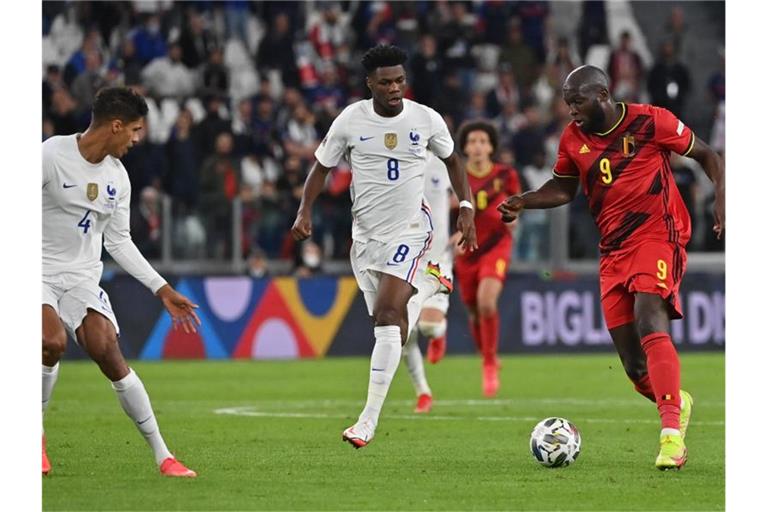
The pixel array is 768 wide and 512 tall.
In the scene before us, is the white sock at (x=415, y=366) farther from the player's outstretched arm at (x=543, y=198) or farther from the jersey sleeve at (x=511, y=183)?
the player's outstretched arm at (x=543, y=198)


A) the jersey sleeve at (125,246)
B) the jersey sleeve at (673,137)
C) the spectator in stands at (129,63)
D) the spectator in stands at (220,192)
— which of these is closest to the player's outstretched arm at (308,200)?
the jersey sleeve at (125,246)

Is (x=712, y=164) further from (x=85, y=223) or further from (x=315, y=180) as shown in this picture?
(x=85, y=223)

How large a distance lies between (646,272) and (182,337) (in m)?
12.1

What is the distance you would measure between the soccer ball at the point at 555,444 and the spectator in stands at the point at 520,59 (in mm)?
15971

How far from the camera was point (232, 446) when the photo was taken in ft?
33.7

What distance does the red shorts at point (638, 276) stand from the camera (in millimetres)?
9086

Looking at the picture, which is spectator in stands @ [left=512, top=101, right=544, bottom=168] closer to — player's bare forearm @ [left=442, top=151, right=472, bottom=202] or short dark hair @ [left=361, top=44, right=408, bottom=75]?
Result: player's bare forearm @ [left=442, top=151, right=472, bottom=202]

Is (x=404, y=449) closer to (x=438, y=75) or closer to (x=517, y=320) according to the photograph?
(x=517, y=320)

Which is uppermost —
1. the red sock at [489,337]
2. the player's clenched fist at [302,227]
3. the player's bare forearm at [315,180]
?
the player's bare forearm at [315,180]

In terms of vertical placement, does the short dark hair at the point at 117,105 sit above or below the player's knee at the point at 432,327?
above

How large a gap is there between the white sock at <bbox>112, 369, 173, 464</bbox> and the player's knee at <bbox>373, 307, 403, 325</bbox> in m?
1.89

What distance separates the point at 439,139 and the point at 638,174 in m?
1.55

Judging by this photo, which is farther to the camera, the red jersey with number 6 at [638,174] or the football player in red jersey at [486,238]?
the football player in red jersey at [486,238]

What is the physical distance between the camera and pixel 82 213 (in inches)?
339
